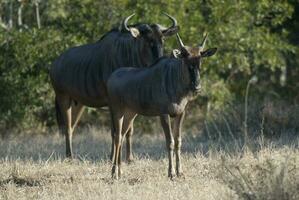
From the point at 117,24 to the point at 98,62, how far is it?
7.87m

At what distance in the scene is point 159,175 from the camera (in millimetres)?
11141

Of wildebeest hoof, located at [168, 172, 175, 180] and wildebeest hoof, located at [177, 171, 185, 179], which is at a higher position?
wildebeest hoof, located at [168, 172, 175, 180]

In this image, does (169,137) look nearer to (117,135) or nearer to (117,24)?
(117,135)

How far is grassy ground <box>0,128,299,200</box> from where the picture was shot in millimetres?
8320

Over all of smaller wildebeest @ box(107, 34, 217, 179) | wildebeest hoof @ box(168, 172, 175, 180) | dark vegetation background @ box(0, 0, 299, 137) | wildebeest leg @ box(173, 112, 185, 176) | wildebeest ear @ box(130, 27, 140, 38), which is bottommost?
dark vegetation background @ box(0, 0, 299, 137)

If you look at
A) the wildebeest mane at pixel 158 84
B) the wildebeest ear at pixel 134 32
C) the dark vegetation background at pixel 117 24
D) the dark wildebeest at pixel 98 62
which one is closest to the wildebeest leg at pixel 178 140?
the wildebeest mane at pixel 158 84

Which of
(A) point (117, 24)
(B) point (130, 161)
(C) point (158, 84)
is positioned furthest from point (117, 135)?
(A) point (117, 24)

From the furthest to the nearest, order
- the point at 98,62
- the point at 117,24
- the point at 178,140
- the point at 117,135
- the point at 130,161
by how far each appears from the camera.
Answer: the point at 117,24 → the point at 98,62 → the point at 130,161 → the point at 117,135 → the point at 178,140

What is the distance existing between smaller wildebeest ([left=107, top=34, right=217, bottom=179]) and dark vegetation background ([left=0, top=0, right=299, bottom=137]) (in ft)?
26.1

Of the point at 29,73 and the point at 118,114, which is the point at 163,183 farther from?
the point at 29,73

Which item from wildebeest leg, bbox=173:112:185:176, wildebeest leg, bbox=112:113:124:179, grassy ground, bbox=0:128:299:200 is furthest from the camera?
wildebeest leg, bbox=112:113:124:179

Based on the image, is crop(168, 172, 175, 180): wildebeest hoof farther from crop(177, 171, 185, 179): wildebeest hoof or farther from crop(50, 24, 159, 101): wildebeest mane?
crop(50, 24, 159, 101): wildebeest mane

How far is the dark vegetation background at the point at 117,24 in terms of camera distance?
2066 centimetres

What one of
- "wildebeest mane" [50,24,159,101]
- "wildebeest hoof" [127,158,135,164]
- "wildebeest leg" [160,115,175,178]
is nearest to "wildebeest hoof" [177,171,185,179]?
"wildebeest leg" [160,115,175,178]
